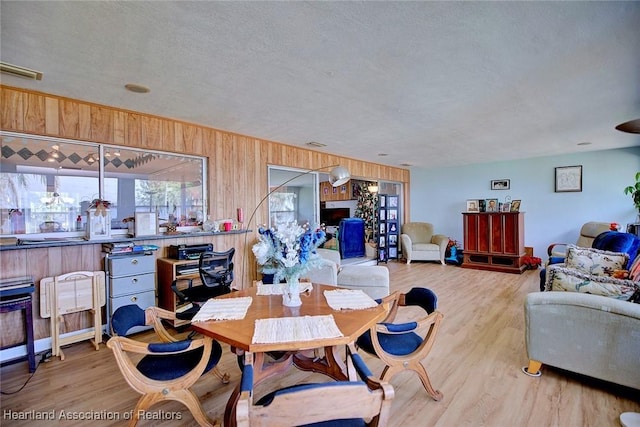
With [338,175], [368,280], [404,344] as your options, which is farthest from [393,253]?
[404,344]

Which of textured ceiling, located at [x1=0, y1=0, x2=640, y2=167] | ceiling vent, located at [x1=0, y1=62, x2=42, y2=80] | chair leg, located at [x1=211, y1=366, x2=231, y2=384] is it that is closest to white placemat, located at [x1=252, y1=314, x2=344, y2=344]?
chair leg, located at [x1=211, y1=366, x2=231, y2=384]

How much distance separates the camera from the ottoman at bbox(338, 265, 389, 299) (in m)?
3.87

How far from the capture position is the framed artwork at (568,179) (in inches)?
241

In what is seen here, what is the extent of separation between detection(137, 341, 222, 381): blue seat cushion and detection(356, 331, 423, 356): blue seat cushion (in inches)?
37.2

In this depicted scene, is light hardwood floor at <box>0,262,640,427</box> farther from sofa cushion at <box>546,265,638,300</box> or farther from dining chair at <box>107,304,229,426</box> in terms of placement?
sofa cushion at <box>546,265,638,300</box>

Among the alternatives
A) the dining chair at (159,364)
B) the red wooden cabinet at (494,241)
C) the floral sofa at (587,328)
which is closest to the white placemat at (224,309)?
the dining chair at (159,364)

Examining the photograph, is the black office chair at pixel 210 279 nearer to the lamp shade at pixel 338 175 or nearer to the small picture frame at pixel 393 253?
the lamp shade at pixel 338 175

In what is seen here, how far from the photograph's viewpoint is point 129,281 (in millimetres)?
3043

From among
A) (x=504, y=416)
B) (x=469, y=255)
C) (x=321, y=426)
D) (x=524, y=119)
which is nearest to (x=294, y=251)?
(x=321, y=426)

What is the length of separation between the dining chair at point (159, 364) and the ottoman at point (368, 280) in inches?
90.2

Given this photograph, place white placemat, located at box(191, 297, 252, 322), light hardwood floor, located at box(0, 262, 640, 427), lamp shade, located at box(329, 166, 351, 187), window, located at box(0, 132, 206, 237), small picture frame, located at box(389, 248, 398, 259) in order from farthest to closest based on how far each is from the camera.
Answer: small picture frame, located at box(389, 248, 398, 259) < lamp shade, located at box(329, 166, 351, 187) < window, located at box(0, 132, 206, 237) < light hardwood floor, located at box(0, 262, 640, 427) < white placemat, located at box(191, 297, 252, 322)

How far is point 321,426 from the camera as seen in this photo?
4.19ft

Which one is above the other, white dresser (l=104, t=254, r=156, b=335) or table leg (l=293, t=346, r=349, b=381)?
white dresser (l=104, t=254, r=156, b=335)

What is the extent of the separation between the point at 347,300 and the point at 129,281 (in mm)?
2341
